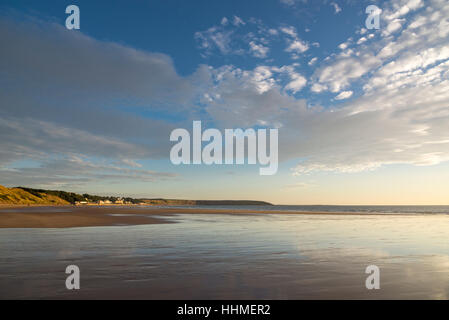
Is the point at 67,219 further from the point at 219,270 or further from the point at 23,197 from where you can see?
the point at 23,197

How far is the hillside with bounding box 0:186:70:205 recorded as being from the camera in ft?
389

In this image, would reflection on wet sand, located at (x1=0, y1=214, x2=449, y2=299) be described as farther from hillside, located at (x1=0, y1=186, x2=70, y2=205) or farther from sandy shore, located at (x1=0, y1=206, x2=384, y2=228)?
hillside, located at (x1=0, y1=186, x2=70, y2=205)

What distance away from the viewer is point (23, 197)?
135 metres

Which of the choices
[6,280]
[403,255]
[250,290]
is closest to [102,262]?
[6,280]

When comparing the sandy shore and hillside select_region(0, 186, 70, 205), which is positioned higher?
the sandy shore

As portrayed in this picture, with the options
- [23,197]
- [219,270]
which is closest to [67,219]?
[219,270]

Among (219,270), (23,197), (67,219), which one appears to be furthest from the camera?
(23,197)

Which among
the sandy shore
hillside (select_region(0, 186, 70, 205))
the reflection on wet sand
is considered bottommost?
hillside (select_region(0, 186, 70, 205))

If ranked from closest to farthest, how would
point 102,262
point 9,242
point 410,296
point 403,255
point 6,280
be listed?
point 410,296 < point 6,280 < point 102,262 < point 403,255 < point 9,242

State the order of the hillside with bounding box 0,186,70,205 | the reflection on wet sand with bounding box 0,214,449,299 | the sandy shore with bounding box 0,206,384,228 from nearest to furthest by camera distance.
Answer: the reflection on wet sand with bounding box 0,214,449,299
the sandy shore with bounding box 0,206,384,228
the hillside with bounding box 0,186,70,205

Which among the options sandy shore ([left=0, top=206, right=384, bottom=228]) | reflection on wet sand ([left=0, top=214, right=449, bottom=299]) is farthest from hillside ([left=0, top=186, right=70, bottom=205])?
reflection on wet sand ([left=0, top=214, right=449, bottom=299])
